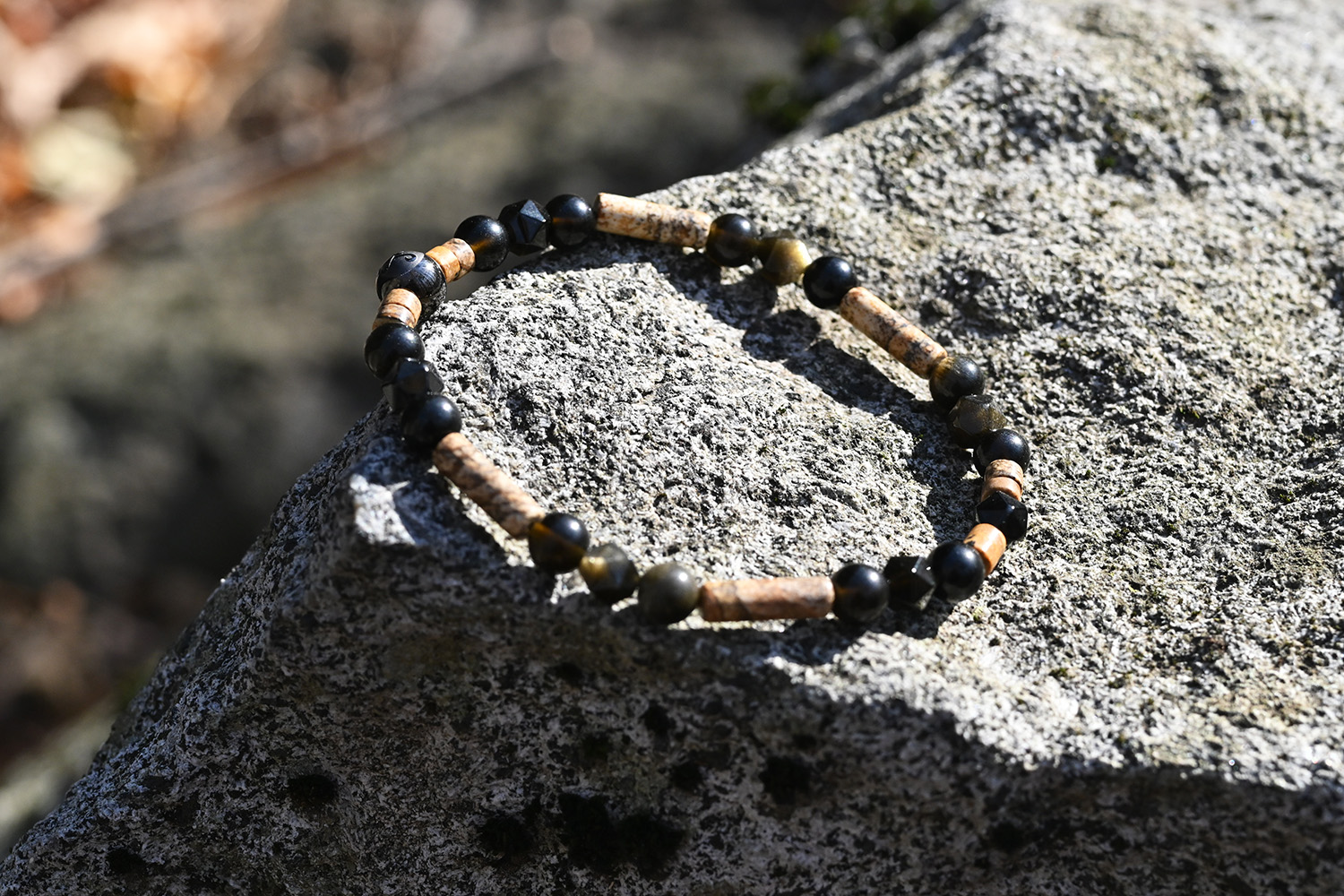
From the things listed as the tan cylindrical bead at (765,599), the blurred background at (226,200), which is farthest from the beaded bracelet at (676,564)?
the blurred background at (226,200)

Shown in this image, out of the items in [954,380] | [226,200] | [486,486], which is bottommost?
[226,200]

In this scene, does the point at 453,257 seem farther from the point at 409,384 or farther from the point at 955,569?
the point at 955,569

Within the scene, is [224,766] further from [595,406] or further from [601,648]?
[595,406]

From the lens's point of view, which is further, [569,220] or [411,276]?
[569,220]

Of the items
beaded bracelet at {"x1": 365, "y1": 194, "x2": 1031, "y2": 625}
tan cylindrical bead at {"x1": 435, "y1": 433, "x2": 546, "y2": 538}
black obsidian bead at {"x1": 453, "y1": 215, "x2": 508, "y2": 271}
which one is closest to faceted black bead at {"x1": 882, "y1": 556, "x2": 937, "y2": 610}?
beaded bracelet at {"x1": 365, "y1": 194, "x2": 1031, "y2": 625}

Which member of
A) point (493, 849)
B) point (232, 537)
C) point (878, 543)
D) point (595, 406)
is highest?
point (595, 406)

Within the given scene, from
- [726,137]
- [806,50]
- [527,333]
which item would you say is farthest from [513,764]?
[726,137]

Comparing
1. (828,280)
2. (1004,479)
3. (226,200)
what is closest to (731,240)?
(828,280)
